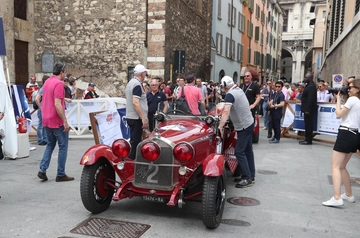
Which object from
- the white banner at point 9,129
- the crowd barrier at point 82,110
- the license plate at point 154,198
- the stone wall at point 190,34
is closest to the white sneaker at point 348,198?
the license plate at point 154,198

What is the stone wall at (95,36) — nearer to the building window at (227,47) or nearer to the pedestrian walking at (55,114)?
the pedestrian walking at (55,114)

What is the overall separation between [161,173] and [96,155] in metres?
0.83

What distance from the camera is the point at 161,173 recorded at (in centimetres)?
438

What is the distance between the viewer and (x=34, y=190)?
553cm

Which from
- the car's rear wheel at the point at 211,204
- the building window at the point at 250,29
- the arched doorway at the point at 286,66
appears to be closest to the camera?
the car's rear wheel at the point at 211,204

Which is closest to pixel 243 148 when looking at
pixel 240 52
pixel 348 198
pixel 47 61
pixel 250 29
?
pixel 348 198

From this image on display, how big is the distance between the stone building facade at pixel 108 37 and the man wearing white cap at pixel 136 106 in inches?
376

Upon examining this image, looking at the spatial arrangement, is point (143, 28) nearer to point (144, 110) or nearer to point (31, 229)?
point (144, 110)

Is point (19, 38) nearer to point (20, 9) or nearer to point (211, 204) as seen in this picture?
point (20, 9)

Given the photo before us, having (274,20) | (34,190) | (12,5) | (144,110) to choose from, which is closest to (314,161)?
(144,110)

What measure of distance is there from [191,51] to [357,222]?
55.7ft

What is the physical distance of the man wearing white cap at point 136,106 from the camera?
6.17 meters

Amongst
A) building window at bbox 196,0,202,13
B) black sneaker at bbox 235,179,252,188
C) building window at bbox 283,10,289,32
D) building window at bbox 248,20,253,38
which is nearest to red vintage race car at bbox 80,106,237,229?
black sneaker at bbox 235,179,252,188

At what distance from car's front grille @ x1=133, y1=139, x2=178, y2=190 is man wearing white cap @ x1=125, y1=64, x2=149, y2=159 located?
5.64ft
